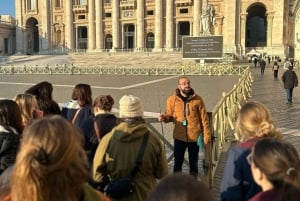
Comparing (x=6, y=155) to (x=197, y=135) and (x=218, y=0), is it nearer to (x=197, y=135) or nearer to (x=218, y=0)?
(x=197, y=135)

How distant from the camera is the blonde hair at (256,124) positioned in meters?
2.99

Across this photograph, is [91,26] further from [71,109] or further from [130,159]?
[130,159]

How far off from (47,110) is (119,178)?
6.66 ft

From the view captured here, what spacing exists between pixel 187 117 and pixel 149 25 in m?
56.9

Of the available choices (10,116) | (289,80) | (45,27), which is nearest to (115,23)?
(45,27)

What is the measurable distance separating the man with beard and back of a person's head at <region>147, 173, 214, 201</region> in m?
3.57

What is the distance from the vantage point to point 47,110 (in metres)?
4.84

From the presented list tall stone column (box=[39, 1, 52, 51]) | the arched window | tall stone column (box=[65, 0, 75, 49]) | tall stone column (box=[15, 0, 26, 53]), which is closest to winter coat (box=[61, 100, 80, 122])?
tall stone column (box=[65, 0, 75, 49])

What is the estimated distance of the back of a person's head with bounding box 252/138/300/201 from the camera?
202cm

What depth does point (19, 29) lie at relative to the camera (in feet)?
223

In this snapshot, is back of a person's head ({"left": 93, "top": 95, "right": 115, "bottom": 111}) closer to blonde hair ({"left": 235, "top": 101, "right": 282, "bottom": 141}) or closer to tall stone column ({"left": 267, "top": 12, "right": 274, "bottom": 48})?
blonde hair ({"left": 235, "top": 101, "right": 282, "bottom": 141})

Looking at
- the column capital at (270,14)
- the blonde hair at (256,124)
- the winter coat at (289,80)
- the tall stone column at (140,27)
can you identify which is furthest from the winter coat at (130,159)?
the tall stone column at (140,27)

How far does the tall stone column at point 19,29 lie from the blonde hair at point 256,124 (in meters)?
68.4

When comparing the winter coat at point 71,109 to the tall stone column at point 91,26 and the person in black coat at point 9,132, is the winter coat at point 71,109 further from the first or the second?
the tall stone column at point 91,26
